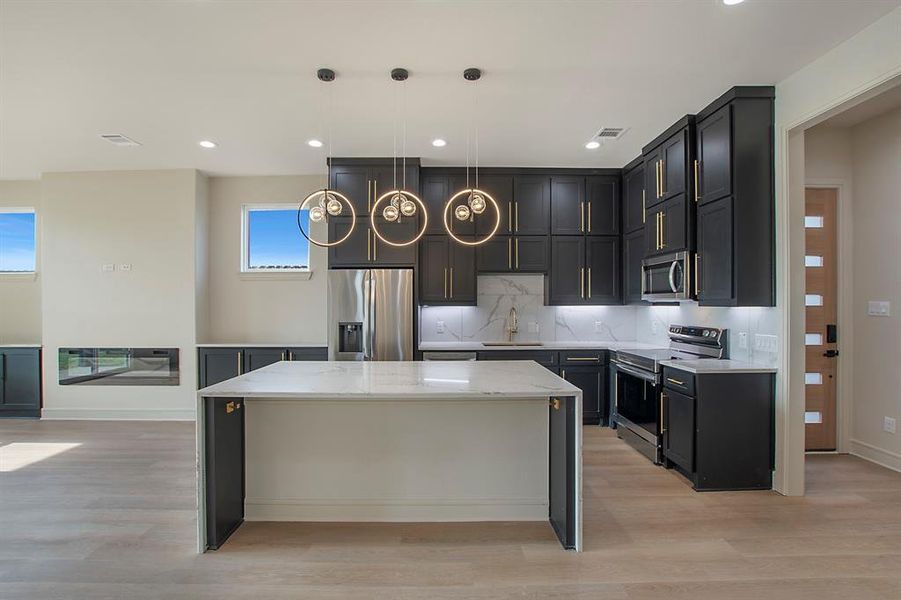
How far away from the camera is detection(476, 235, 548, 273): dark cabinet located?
5.25 meters

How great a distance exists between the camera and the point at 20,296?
19.0ft

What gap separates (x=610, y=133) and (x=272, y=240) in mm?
3979

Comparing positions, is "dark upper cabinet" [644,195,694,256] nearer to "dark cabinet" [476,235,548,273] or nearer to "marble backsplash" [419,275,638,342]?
"dark cabinet" [476,235,548,273]

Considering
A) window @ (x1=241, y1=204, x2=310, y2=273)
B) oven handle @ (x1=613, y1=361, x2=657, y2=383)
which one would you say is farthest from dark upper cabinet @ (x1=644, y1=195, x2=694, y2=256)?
window @ (x1=241, y1=204, x2=310, y2=273)

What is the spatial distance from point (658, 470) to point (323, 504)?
2.57m

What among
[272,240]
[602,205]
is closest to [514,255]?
[602,205]

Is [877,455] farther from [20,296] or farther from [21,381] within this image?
[20,296]

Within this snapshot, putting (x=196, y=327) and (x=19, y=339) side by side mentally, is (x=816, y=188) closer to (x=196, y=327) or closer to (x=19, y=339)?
(x=196, y=327)

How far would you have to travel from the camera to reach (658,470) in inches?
146

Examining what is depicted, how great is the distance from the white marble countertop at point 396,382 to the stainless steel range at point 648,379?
135 centimetres

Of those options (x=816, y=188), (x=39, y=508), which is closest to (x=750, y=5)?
(x=816, y=188)

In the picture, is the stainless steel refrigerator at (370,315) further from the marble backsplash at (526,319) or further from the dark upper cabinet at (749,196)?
the dark upper cabinet at (749,196)

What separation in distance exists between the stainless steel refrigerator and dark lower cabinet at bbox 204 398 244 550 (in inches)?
80.9

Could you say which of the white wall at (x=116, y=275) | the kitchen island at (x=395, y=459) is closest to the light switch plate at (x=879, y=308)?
the kitchen island at (x=395, y=459)
